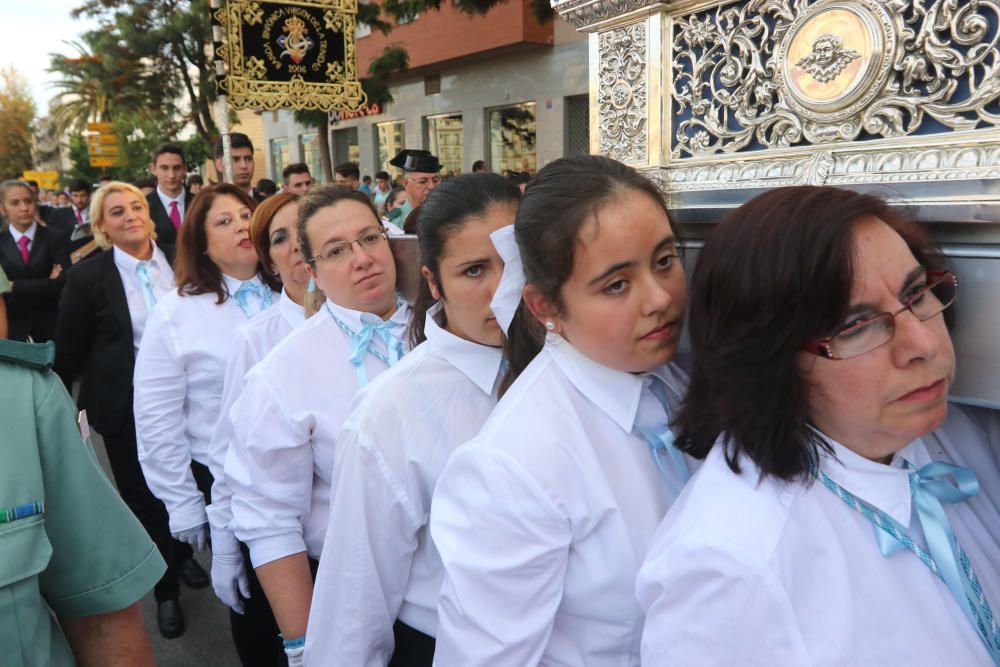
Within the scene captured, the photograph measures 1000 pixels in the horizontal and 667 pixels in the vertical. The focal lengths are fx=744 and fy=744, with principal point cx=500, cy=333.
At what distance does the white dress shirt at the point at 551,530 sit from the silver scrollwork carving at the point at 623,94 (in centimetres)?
57

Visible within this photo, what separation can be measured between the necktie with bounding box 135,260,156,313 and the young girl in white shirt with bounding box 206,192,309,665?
897mm

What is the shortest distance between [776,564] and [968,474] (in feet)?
1.38

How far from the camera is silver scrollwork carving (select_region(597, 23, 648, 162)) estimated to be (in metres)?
1.60

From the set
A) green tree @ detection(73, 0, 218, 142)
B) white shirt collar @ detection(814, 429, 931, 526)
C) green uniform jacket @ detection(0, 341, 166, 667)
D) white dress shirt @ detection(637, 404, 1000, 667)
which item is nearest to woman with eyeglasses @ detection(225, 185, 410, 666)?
green uniform jacket @ detection(0, 341, 166, 667)

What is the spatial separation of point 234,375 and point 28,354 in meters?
1.45

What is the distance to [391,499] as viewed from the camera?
168 centimetres

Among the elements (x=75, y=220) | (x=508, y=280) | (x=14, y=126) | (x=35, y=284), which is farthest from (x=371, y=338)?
(x=14, y=126)

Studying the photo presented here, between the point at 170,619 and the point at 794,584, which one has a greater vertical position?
the point at 794,584

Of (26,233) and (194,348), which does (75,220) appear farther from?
(194,348)

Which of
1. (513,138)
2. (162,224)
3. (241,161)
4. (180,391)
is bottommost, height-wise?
(180,391)

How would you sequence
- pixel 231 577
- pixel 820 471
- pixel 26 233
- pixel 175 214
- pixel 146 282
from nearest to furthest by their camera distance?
pixel 820 471 → pixel 231 577 → pixel 146 282 → pixel 175 214 → pixel 26 233

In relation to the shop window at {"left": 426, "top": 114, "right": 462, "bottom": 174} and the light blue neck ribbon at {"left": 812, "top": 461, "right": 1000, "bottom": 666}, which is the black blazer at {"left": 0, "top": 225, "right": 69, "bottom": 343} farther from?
the shop window at {"left": 426, "top": 114, "right": 462, "bottom": 174}

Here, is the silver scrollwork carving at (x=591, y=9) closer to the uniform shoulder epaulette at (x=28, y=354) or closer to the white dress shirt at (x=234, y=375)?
the uniform shoulder epaulette at (x=28, y=354)

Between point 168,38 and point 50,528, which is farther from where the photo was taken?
point 168,38
